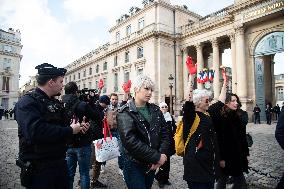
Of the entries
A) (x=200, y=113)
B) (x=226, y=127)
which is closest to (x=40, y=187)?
(x=200, y=113)

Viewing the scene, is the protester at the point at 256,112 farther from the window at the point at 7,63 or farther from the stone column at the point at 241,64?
the window at the point at 7,63

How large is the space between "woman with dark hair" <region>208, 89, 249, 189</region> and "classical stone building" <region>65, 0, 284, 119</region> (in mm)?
15229

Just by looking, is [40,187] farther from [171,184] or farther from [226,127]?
[171,184]

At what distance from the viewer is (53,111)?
2.75 m

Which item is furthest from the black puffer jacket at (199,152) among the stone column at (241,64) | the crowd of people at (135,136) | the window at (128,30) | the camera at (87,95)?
the window at (128,30)

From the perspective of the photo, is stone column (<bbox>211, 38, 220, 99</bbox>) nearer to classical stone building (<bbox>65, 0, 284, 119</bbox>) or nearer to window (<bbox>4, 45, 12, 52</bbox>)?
classical stone building (<bbox>65, 0, 284, 119</bbox>)

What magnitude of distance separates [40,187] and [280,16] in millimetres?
23328

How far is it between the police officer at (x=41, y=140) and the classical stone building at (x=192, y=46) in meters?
16.8

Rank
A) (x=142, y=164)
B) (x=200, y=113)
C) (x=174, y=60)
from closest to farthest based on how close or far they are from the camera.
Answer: (x=142, y=164)
(x=200, y=113)
(x=174, y=60)

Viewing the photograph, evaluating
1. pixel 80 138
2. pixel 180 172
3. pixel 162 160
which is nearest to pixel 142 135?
pixel 162 160

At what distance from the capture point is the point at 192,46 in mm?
30547

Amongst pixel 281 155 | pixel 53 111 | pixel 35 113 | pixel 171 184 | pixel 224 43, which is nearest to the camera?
pixel 35 113

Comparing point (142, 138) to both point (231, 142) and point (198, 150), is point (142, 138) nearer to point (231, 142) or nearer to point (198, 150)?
point (198, 150)

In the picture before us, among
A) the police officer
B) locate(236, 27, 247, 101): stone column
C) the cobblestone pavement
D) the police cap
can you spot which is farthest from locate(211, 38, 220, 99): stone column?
the police officer
